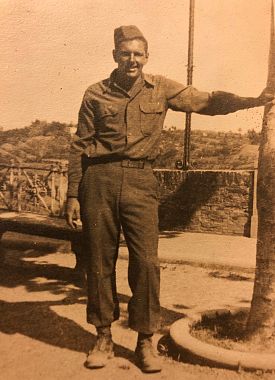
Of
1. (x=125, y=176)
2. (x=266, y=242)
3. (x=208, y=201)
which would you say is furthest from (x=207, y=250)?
→ (x=125, y=176)

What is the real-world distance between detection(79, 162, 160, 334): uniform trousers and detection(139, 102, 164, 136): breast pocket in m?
0.28

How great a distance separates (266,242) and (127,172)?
115 cm

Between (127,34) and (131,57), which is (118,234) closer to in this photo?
(131,57)

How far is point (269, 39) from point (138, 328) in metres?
2.38

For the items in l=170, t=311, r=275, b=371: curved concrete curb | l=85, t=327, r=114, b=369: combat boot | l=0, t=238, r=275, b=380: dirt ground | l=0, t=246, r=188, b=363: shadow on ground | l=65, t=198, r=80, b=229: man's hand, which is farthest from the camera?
l=0, t=246, r=188, b=363: shadow on ground

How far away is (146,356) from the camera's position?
3762 mm

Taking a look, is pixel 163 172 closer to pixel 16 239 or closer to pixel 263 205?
pixel 16 239

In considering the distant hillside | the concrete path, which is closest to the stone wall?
the concrete path

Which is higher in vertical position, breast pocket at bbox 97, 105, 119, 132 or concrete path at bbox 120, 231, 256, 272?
breast pocket at bbox 97, 105, 119, 132

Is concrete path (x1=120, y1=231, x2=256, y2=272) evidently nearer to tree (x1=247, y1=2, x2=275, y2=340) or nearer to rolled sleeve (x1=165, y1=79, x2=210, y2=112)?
tree (x1=247, y1=2, x2=275, y2=340)

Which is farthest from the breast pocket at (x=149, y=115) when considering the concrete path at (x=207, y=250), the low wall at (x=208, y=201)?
the low wall at (x=208, y=201)

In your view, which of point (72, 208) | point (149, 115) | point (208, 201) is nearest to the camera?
point (149, 115)

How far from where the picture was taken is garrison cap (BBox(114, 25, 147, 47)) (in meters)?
3.78

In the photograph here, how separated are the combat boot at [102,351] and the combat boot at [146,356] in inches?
8.2
